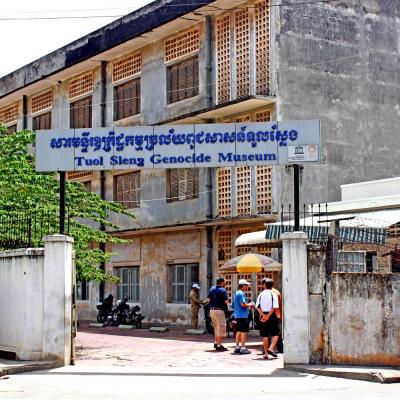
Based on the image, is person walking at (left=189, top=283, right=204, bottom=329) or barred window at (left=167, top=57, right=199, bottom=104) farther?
barred window at (left=167, top=57, right=199, bottom=104)

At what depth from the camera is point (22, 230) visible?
657 inches

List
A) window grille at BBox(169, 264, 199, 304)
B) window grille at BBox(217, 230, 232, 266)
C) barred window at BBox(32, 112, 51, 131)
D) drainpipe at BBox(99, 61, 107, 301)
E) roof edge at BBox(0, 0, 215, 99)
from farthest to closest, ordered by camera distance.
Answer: barred window at BBox(32, 112, 51, 131), drainpipe at BBox(99, 61, 107, 301), window grille at BBox(169, 264, 199, 304), roof edge at BBox(0, 0, 215, 99), window grille at BBox(217, 230, 232, 266)

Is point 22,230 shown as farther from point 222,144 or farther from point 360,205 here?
point 360,205

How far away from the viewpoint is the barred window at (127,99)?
97.2 ft

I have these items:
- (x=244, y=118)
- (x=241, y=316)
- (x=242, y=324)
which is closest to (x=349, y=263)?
(x=241, y=316)

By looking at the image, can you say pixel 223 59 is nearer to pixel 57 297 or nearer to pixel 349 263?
pixel 349 263

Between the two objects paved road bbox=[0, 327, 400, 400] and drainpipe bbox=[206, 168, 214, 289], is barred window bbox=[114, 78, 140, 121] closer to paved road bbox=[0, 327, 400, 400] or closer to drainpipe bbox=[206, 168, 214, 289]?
drainpipe bbox=[206, 168, 214, 289]

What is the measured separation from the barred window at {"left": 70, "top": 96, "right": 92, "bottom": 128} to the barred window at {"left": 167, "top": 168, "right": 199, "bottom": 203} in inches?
214

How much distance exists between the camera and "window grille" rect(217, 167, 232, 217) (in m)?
25.2

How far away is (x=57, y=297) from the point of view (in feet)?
49.4

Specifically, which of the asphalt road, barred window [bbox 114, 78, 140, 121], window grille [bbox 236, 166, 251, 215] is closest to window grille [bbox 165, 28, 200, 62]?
barred window [bbox 114, 78, 140, 121]

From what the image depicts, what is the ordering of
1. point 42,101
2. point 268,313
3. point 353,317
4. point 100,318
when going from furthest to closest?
point 42,101
point 100,318
point 268,313
point 353,317

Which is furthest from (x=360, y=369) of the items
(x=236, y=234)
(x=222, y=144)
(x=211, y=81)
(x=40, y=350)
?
Result: (x=211, y=81)

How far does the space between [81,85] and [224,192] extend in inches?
391
